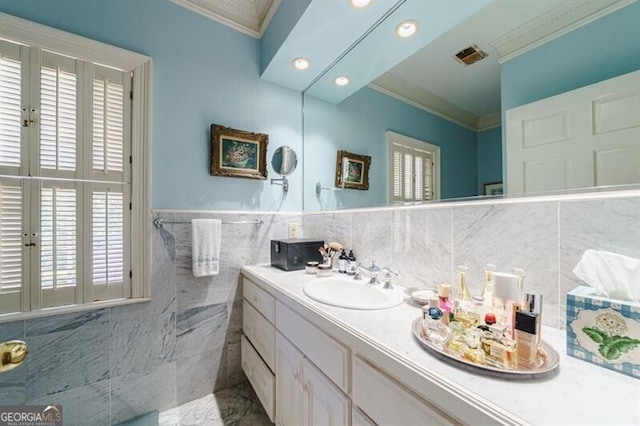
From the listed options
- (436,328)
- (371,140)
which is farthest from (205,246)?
(436,328)

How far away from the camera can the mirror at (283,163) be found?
182 centimetres

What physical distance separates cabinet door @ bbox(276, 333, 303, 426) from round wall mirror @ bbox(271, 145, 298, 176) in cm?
113

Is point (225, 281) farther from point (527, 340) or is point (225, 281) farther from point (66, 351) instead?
point (527, 340)

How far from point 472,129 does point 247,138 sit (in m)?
1.33

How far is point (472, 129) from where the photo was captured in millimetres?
963

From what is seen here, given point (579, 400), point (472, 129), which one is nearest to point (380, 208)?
point (472, 129)

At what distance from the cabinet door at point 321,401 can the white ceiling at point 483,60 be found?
107cm

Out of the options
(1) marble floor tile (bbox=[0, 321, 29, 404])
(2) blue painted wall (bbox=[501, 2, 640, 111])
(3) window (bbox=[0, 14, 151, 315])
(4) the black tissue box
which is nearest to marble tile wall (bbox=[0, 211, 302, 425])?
(1) marble floor tile (bbox=[0, 321, 29, 404])

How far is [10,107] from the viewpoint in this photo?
1112 mm

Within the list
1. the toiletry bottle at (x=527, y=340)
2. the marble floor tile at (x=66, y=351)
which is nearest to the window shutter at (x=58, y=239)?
the marble floor tile at (x=66, y=351)

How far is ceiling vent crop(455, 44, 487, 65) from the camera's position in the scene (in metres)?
0.96

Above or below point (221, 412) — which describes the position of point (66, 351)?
above

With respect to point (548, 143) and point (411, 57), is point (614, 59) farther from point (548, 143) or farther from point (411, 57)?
point (411, 57)

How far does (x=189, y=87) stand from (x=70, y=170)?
78 cm
